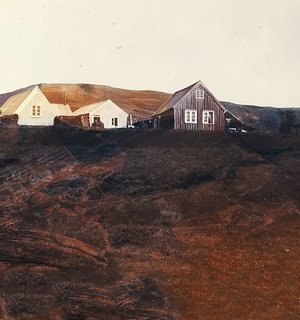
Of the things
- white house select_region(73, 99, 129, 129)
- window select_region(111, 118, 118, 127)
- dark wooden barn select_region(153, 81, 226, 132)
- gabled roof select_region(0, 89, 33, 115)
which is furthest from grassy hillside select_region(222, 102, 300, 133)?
gabled roof select_region(0, 89, 33, 115)

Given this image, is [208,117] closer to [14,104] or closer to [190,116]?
[190,116]

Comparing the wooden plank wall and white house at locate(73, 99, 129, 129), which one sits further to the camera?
white house at locate(73, 99, 129, 129)

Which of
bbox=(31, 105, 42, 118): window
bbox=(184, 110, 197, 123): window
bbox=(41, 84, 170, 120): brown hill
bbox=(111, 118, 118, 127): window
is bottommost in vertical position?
bbox=(111, 118, 118, 127): window

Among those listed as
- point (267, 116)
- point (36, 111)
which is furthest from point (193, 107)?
point (267, 116)

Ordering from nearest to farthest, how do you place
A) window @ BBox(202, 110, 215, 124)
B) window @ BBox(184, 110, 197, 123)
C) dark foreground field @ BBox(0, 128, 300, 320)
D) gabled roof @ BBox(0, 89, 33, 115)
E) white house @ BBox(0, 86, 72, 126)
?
dark foreground field @ BBox(0, 128, 300, 320) < window @ BBox(184, 110, 197, 123) < window @ BBox(202, 110, 215, 124) < white house @ BBox(0, 86, 72, 126) < gabled roof @ BBox(0, 89, 33, 115)

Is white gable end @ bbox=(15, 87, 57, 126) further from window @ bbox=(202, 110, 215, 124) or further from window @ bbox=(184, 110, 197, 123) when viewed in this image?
window @ bbox=(202, 110, 215, 124)

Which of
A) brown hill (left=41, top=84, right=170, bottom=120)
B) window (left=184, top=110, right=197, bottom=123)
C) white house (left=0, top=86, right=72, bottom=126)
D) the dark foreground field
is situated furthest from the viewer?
brown hill (left=41, top=84, right=170, bottom=120)

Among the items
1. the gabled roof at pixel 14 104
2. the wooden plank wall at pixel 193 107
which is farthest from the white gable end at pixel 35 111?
the wooden plank wall at pixel 193 107
